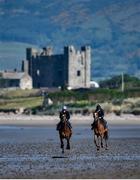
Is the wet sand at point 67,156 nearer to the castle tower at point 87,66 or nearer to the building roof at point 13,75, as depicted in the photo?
the castle tower at point 87,66

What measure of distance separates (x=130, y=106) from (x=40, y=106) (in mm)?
5969

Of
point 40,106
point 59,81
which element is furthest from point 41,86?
point 40,106

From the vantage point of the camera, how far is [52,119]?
5766cm

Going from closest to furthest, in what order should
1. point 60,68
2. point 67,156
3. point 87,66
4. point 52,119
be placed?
point 67,156
point 52,119
point 87,66
point 60,68

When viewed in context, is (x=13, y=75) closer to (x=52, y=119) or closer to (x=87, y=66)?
(x=87, y=66)

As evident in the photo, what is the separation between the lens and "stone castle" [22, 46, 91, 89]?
9312 centimetres

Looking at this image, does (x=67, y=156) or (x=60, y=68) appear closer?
(x=67, y=156)

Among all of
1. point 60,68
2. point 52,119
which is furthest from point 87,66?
point 52,119

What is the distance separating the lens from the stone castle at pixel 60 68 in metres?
93.1

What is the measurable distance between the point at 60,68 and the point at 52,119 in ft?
123

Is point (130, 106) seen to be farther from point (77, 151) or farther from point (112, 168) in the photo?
point (112, 168)

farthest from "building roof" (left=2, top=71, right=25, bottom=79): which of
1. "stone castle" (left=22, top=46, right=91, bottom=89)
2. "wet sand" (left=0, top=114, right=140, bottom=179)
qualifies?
"wet sand" (left=0, top=114, right=140, bottom=179)

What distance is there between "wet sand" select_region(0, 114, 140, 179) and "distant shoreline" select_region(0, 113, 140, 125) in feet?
32.1

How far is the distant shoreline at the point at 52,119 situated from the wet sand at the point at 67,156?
385 inches
